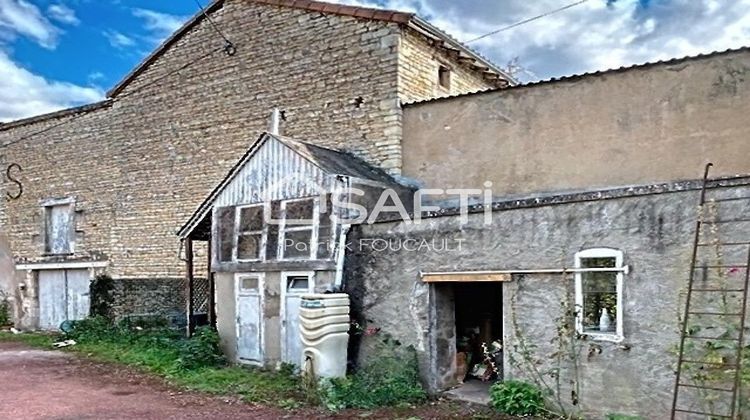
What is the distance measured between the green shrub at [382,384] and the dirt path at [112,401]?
0.30 m

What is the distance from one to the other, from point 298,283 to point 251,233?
4.44 ft

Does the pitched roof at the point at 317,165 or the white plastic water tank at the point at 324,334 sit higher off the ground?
the pitched roof at the point at 317,165

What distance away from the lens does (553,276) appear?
7145 mm

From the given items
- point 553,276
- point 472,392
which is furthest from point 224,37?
point 553,276

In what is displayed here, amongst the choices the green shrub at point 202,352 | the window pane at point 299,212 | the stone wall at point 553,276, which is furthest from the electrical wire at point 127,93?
the stone wall at point 553,276

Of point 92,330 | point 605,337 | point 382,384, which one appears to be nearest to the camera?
point 605,337

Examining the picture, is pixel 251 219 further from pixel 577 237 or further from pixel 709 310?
pixel 709 310

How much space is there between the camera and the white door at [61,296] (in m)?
16.9

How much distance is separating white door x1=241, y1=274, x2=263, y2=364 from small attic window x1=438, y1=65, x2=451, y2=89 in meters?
5.68

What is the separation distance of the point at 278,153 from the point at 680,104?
6.19 m

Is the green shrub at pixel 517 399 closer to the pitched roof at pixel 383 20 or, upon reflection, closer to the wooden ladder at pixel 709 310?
the wooden ladder at pixel 709 310

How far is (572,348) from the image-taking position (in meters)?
6.95

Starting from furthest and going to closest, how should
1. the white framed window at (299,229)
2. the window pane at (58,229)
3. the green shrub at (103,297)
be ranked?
1. the window pane at (58,229)
2. the green shrub at (103,297)
3. the white framed window at (299,229)

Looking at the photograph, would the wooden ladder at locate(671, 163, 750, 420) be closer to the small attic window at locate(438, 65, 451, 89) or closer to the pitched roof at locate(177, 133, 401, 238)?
the pitched roof at locate(177, 133, 401, 238)
